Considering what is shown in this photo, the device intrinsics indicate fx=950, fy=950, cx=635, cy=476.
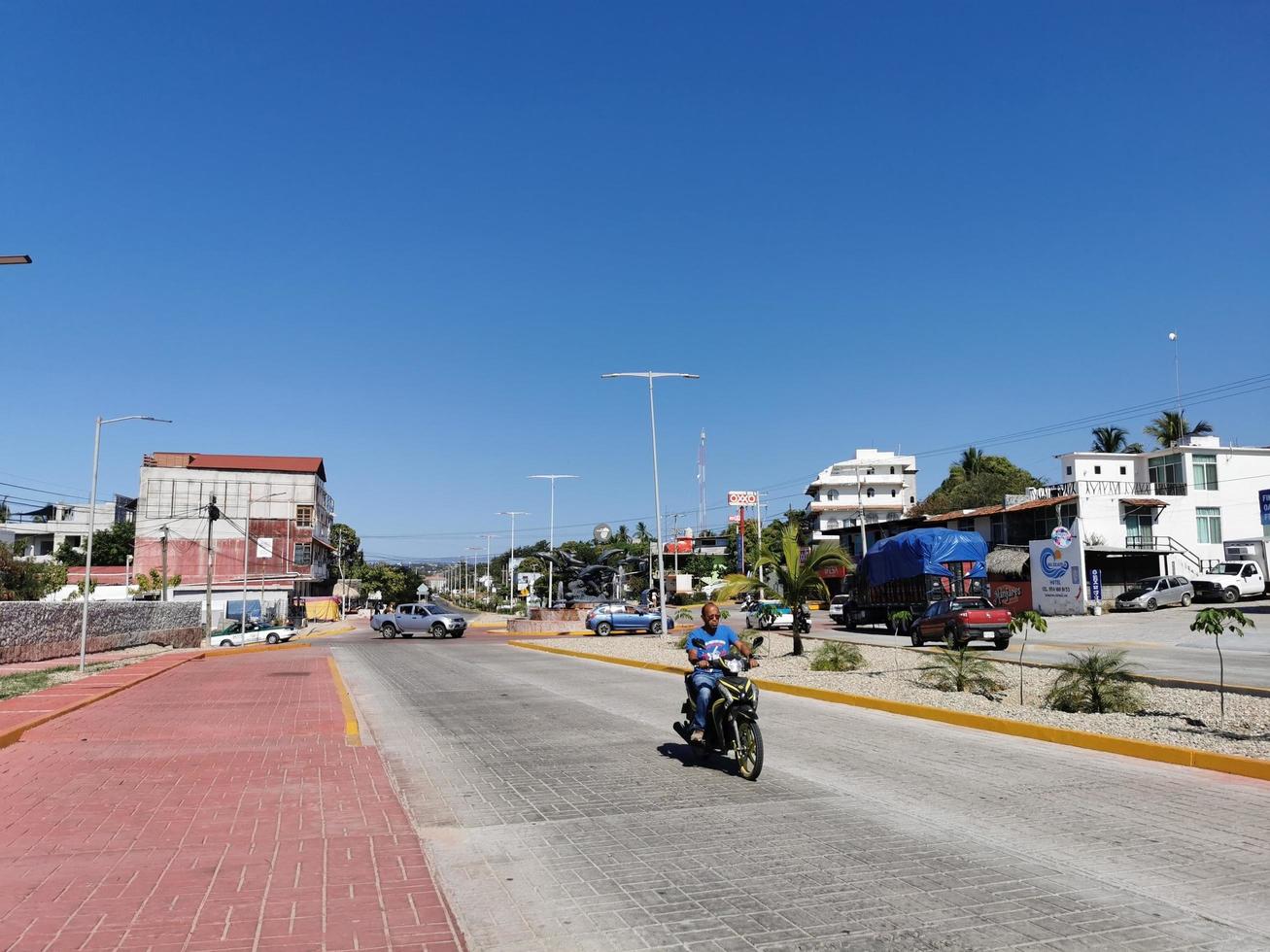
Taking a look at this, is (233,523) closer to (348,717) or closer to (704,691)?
(348,717)

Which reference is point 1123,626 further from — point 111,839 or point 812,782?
point 111,839

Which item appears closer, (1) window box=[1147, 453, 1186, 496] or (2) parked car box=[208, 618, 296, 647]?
(2) parked car box=[208, 618, 296, 647]

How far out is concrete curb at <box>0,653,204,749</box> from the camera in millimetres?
11355

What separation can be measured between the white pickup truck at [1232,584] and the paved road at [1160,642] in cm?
62

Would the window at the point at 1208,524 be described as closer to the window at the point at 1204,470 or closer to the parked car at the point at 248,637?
the window at the point at 1204,470

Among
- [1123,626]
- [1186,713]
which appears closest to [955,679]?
[1186,713]

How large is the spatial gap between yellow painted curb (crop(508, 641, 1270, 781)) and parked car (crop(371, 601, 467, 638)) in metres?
34.4

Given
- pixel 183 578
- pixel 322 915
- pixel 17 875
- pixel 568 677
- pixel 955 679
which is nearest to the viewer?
pixel 322 915

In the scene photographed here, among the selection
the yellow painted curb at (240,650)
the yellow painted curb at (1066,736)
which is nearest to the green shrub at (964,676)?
the yellow painted curb at (1066,736)

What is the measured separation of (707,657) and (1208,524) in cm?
5266

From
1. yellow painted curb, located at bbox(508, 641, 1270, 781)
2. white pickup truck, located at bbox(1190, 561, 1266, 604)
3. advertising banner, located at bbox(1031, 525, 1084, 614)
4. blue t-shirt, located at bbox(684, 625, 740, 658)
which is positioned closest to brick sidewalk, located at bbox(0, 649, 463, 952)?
blue t-shirt, located at bbox(684, 625, 740, 658)

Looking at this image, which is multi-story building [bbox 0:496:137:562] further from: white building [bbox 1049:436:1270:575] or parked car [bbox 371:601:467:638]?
white building [bbox 1049:436:1270:575]

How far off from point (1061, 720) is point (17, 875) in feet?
35.8

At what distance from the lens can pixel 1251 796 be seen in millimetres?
7926
